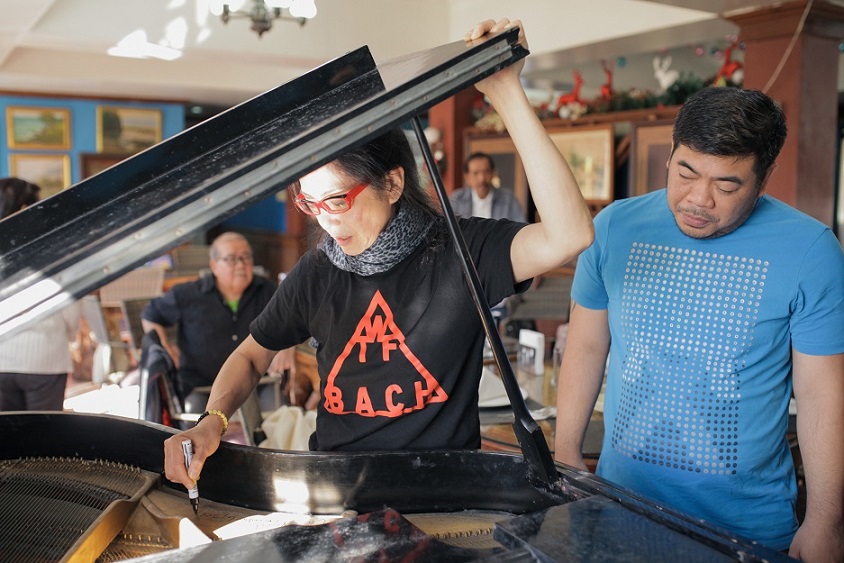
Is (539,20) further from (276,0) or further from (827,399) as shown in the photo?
(827,399)

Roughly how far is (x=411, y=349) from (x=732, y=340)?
620 millimetres

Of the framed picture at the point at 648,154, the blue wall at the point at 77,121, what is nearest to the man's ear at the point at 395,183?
the framed picture at the point at 648,154

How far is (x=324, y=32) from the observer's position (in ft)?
22.6

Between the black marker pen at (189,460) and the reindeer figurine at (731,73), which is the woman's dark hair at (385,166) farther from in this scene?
the reindeer figurine at (731,73)

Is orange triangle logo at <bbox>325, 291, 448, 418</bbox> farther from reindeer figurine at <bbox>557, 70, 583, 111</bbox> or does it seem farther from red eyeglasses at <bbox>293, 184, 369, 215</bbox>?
reindeer figurine at <bbox>557, 70, 583, 111</bbox>

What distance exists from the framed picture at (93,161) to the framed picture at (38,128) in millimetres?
261

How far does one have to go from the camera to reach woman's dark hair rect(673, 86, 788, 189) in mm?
1447

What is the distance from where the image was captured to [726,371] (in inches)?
59.4

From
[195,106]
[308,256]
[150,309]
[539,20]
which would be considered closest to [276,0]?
[150,309]

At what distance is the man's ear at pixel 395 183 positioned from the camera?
1.44m

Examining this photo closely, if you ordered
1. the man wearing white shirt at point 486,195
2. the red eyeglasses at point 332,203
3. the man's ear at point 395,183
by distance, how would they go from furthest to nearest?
1. the man wearing white shirt at point 486,195
2. the man's ear at point 395,183
3. the red eyeglasses at point 332,203

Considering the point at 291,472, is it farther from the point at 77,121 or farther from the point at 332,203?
the point at 77,121

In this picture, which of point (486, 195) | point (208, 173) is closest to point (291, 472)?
point (208, 173)

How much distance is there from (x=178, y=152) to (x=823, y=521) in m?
1.30
